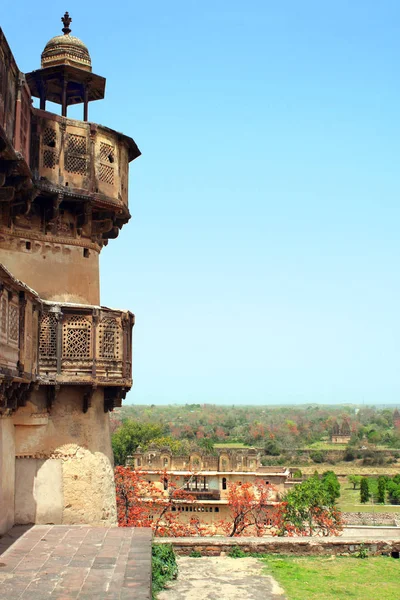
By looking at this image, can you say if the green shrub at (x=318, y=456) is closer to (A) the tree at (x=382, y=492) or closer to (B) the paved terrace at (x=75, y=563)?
(A) the tree at (x=382, y=492)

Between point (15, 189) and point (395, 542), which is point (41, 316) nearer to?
point (15, 189)

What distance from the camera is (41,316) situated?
35.2 feet

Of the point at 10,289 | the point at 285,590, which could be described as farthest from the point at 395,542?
the point at 10,289

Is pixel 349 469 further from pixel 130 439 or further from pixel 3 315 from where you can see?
pixel 3 315

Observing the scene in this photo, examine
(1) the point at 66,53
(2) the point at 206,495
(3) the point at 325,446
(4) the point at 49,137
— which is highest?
(1) the point at 66,53

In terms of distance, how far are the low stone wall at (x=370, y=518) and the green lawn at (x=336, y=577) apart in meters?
32.4

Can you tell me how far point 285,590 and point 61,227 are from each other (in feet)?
23.2

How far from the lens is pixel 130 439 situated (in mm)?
63344

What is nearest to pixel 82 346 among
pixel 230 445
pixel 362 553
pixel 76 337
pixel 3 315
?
pixel 76 337

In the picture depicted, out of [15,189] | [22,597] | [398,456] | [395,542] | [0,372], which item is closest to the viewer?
[22,597]

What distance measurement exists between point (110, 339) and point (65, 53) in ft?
17.6

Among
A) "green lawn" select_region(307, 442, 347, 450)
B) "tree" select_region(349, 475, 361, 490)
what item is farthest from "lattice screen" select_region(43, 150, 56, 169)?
"green lawn" select_region(307, 442, 347, 450)

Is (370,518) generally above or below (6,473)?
below

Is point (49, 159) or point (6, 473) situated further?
point (49, 159)
